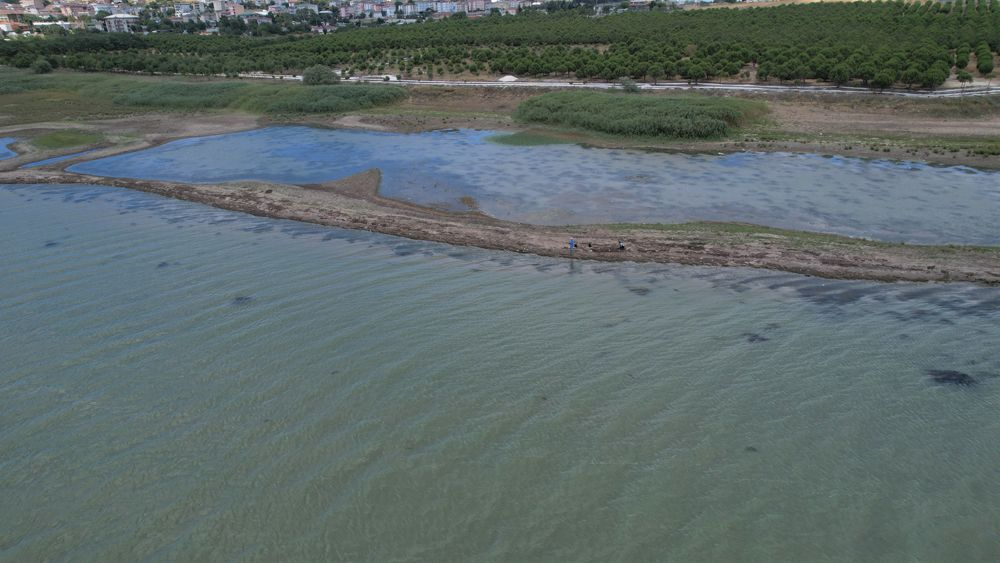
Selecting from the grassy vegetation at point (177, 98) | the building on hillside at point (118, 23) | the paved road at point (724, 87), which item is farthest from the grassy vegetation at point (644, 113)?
the building on hillside at point (118, 23)

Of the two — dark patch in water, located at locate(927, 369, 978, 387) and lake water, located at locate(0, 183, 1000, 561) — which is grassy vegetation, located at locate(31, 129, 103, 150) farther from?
dark patch in water, located at locate(927, 369, 978, 387)

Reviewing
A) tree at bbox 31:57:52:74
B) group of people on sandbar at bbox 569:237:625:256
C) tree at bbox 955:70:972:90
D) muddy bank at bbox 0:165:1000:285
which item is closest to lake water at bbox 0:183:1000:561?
group of people on sandbar at bbox 569:237:625:256

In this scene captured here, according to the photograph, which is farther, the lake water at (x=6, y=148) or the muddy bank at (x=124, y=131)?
the lake water at (x=6, y=148)

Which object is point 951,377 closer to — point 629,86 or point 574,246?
point 574,246

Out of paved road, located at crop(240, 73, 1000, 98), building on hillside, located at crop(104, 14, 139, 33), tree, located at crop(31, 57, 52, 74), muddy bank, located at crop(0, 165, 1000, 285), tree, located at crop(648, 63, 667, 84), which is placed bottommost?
muddy bank, located at crop(0, 165, 1000, 285)

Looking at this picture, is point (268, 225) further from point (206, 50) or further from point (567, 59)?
point (206, 50)

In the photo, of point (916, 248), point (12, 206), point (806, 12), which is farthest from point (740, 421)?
point (806, 12)

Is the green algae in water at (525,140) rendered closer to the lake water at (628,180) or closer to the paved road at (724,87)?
the lake water at (628,180)
